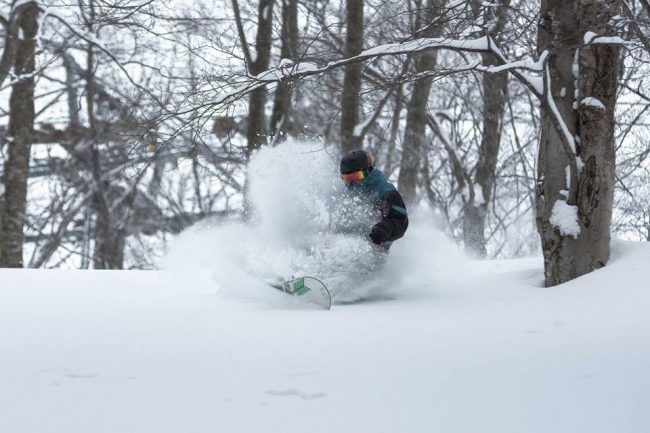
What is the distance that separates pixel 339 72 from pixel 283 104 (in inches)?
277

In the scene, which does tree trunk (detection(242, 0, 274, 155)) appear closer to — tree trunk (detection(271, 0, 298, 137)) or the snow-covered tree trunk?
tree trunk (detection(271, 0, 298, 137))

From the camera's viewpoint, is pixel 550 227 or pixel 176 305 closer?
pixel 176 305

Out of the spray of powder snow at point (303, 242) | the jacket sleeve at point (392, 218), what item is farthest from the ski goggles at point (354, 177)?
the jacket sleeve at point (392, 218)

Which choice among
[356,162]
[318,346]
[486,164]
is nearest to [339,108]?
[356,162]

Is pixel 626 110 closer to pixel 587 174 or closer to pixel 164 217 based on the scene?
pixel 587 174

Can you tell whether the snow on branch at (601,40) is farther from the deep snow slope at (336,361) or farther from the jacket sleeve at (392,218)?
the jacket sleeve at (392,218)

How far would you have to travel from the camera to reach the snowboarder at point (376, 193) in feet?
22.1

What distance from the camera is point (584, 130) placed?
6742 millimetres

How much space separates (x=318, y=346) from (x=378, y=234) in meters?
2.25

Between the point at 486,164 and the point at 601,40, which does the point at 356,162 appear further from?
the point at 486,164

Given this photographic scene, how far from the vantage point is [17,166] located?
13.0 meters

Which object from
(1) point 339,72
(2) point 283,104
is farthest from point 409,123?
(1) point 339,72

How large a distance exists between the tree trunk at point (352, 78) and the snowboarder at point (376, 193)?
0.60 meters

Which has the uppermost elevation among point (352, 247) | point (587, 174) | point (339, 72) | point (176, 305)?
point (339, 72)
